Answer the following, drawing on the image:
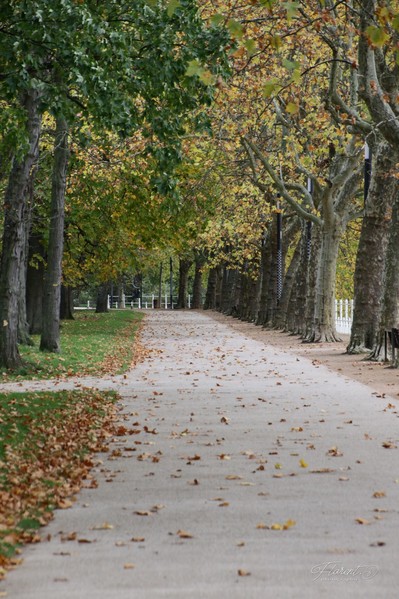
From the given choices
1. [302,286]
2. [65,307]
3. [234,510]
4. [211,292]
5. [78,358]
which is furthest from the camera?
[211,292]

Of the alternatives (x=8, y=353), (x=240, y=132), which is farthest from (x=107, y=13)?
(x=240, y=132)

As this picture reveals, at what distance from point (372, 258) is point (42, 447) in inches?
706

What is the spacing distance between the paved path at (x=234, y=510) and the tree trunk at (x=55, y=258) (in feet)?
33.9

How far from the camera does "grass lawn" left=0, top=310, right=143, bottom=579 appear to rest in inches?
300

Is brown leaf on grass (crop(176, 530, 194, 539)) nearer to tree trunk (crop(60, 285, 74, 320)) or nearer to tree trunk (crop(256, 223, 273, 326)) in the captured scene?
tree trunk (crop(256, 223, 273, 326))

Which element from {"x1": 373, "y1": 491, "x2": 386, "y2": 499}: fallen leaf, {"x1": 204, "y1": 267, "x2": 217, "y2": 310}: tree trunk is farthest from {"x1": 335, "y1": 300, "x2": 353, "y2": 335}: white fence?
{"x1": 373, "y1": 491, "x2": 386, "y2": 499}: fallen leaf

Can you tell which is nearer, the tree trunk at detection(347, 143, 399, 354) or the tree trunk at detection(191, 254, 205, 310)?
the tree trunk at detection(347, 143, 399, 354)

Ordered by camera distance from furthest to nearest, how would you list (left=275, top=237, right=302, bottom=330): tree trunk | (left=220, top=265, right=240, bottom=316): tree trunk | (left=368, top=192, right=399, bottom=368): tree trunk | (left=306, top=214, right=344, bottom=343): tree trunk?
(left=220, top=265, right=240, bottom=316): tree trunk, (left=275, top=237, right=302, bottom=330): tree trunk, (left=306, top=214, right=344, bottom=343): tree trunk, (left=368, top=192, right=399, bottom=368): tree trunk

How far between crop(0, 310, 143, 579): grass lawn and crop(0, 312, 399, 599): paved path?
0.18m

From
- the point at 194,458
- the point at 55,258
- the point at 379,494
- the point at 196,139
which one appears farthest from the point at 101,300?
the point at 379,494

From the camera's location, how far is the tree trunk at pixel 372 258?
26734 millimetres

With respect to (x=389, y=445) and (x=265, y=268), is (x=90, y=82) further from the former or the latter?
(x=265, y=268)

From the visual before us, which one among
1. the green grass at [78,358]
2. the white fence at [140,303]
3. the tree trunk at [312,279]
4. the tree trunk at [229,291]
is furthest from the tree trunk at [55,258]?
the white fence at [140,303]

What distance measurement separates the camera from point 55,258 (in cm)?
2647
